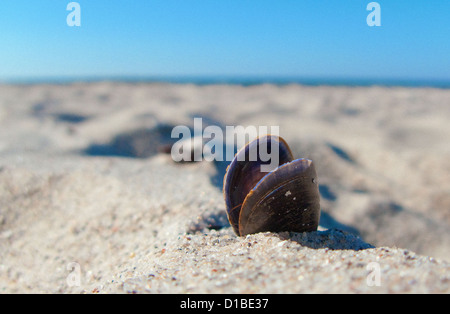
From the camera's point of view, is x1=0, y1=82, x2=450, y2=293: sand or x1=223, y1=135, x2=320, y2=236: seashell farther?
x1=223, y1=135, x2=320, y2=236: seashell

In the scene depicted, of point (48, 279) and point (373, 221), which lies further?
point (373, 221)

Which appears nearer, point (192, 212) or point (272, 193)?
point (272, 193)

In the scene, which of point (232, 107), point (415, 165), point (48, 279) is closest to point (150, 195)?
point (48, 279)

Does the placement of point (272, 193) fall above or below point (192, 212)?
above
